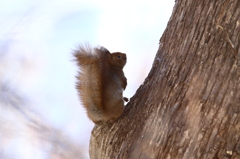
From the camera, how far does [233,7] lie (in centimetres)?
176

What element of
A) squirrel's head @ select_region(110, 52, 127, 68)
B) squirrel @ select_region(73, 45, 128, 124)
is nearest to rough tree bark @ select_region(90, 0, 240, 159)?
squirrel @ select_region(73, 45, 128, 124)

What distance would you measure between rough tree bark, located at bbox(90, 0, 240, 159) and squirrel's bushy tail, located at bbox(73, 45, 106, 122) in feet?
0.47

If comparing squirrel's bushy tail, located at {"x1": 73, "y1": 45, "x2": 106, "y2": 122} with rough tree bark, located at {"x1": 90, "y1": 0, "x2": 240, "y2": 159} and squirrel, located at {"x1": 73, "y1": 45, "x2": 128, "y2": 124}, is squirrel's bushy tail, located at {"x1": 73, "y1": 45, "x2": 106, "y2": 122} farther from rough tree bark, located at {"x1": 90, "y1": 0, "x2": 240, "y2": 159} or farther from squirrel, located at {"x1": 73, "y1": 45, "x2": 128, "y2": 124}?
rough tree bark, located at {"x1": 90, "y1": 0, "x2": 240, "y2": 159}

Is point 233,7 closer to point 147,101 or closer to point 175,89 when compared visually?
point 175,89

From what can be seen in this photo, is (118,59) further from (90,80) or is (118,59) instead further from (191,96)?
(191,96)

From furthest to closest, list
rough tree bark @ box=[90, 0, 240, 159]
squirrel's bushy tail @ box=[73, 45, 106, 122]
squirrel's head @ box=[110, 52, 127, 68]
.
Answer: squirrel's head @ box=[110, 52, 127, 68] → squirrel's bushy tail @ box=[73, 45, 106, 122] → rough tree bark @ box=[90, 0, 240, 159]

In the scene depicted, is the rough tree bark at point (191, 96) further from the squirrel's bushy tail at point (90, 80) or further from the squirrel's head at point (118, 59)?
the squirrel's head at point (118, 59)

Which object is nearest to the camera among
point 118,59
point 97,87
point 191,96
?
point 191,96

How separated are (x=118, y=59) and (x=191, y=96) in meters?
0.66

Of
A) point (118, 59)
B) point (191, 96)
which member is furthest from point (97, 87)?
point (191, 96)

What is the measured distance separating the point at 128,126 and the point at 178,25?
0.55 m

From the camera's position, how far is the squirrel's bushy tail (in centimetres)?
205

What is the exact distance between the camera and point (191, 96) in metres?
1.77

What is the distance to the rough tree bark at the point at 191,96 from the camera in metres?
1.69
